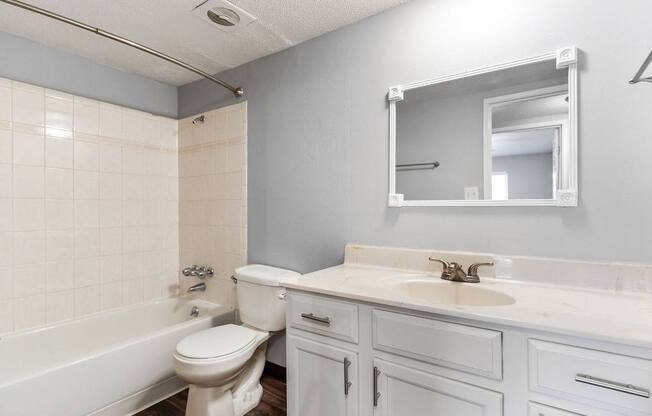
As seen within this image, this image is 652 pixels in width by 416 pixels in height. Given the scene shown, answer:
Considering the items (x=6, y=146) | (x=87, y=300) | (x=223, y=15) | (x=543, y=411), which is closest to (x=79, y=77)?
(x=6, y=146)

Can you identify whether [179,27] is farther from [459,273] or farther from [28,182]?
[459,273]

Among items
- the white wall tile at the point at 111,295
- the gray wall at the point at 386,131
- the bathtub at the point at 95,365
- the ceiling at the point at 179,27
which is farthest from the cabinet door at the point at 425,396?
the white wall tile at the point at 111,295

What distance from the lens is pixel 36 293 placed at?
202 centimetres

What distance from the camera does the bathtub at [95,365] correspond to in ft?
4.88

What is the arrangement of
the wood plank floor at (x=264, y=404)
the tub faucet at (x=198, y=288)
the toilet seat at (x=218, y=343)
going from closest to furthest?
the toilet seat at (x=218, y=343) < the wood plank floor at (x=264, y=404) < the tub faucet at (x=198, y=288)

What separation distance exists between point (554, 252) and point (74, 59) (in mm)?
3039

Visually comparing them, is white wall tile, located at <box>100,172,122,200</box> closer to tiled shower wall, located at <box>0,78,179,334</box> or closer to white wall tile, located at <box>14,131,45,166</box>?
tiled shower wall, located at <box>0,78,179,334</box>

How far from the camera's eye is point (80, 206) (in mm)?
2217

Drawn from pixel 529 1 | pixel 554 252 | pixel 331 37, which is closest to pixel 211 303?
pixel 331 37

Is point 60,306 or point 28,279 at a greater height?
point 28,279

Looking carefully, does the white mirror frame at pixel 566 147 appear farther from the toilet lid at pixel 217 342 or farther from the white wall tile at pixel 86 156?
the white wall tile at pixel 86 156

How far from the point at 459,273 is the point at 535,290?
0.28 metres

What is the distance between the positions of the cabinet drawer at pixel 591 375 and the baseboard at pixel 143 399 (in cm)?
199

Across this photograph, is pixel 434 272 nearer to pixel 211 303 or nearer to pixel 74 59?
pixel 211 303
